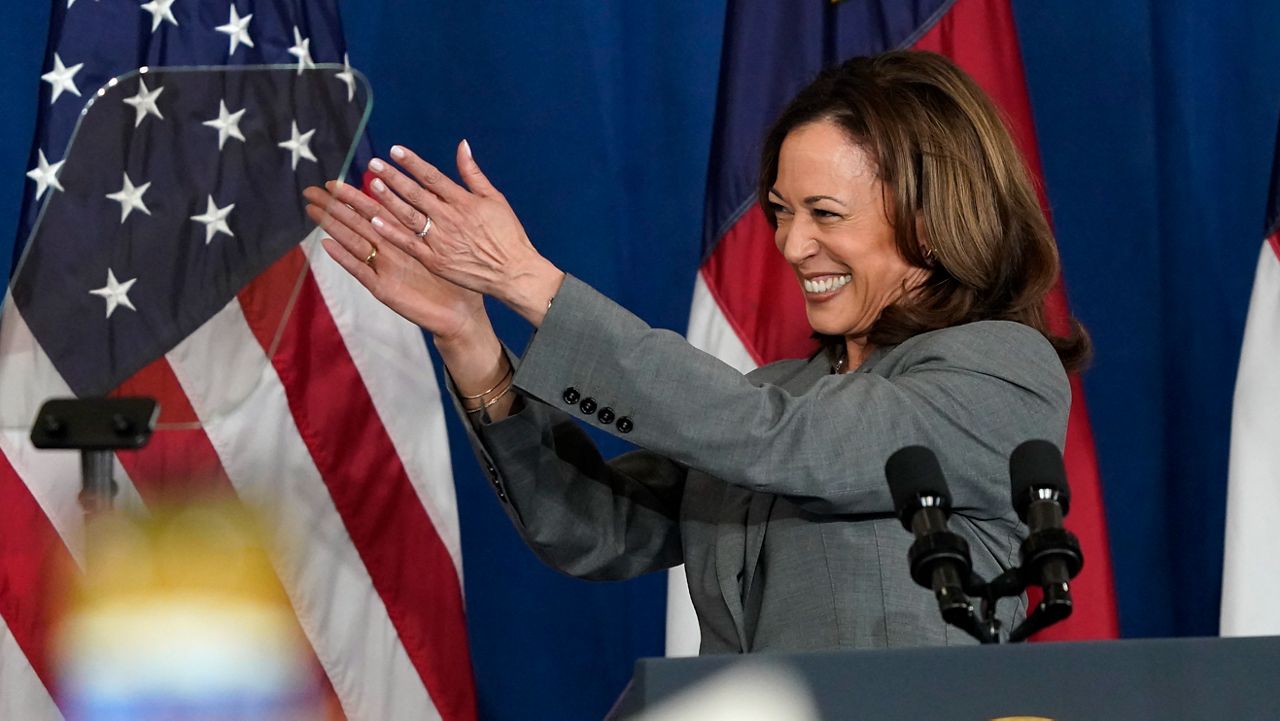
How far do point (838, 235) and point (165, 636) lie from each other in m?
1.07

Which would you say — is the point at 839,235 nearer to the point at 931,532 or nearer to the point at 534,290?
the point at 534,290

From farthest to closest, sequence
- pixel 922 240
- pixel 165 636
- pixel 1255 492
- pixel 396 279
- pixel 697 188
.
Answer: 1. pixel 697 188
2. pixel 1255 492
3. pixel 922 240
4. pixel 396 279
5. pixel 165 636

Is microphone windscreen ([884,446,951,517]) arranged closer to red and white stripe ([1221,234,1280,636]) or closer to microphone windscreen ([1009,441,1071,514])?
microphone windscreen ([1009,441,1071,514])

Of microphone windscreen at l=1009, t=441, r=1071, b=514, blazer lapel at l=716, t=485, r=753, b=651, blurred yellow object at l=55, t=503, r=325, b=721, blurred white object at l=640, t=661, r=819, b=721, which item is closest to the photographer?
blurred yellow object at l=55, t=503, r=325, b=721

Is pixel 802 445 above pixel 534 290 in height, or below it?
below

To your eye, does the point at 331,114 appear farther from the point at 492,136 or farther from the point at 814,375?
the point at 492,136

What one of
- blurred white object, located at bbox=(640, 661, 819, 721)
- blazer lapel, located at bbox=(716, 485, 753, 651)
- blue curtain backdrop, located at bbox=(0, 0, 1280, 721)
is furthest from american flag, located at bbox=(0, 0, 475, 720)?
blue curtain backdrop, located at bbox=(0, 0, 1280, 721)

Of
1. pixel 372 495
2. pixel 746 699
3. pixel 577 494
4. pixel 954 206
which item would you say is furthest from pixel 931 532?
pixel 372 495

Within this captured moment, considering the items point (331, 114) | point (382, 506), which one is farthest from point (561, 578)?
point (331, 114)

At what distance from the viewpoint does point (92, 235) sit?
89 cm

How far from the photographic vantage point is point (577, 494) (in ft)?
5.82

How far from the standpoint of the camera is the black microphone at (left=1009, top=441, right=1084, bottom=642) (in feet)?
3.12

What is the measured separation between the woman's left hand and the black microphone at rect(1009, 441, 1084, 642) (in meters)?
0.54

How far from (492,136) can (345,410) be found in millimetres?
694
